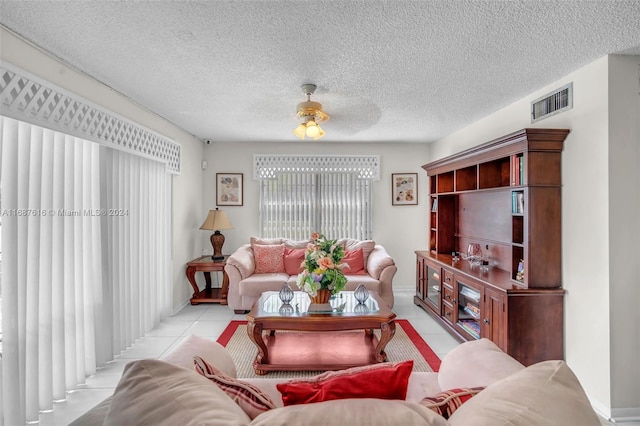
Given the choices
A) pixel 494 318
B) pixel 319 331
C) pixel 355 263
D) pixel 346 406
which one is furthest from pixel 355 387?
pixel 355 263

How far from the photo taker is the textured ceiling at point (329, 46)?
5.86 ft

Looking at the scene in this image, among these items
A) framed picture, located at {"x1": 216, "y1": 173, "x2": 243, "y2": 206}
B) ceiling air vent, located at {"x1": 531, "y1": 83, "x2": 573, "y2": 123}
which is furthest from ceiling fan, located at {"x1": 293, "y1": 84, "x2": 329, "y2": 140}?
framed picture, located at {"x1": 216, "y1": 173, "x2": 243, "y2": 206}

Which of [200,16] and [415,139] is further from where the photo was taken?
[415,139]

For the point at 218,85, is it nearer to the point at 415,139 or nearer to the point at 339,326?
the point at 339,326

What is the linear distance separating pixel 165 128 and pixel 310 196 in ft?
7.81

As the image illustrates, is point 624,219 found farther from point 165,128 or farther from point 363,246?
point 165,128

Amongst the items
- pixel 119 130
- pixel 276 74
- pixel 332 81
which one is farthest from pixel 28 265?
pixel 332 81

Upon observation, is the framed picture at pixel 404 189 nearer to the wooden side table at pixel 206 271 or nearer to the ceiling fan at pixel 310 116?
the ceiling fan at pixel 310 116

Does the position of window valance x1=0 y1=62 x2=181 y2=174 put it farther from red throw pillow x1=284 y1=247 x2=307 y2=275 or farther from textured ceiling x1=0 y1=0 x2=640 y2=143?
red throw pillow x1=284 y1=247 x2=307 y2=275

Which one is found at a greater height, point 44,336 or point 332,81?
point 332,81

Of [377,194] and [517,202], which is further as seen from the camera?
[377,194]

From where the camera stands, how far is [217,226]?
4953 millimetres

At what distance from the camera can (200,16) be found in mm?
1846

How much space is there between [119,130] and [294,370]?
267 cm
